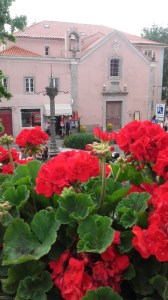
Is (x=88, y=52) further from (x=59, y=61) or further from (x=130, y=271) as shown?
(x=130, y=271)

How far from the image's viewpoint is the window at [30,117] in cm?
2003

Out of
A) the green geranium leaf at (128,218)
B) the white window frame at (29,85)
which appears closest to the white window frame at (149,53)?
the white window frame at (29,85)

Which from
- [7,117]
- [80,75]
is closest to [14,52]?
[7,117]

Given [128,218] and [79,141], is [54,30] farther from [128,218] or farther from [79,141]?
[128,218]

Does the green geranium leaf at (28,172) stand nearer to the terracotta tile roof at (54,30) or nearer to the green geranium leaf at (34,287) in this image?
the green geranium leaf at (34,287)

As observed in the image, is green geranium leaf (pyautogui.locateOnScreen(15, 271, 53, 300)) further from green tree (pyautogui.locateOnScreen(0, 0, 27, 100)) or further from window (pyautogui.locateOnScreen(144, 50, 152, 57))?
window (pyautogui.locateOnScreen(144, 50, 152, 57))

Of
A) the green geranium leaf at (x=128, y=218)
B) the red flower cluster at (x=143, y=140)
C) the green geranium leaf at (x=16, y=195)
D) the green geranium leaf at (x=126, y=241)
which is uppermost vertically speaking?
the red flower cluster at (x=143, y=140)

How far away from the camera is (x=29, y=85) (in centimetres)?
2008

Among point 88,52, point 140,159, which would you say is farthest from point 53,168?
point 88,52

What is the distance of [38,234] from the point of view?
4.17 ft

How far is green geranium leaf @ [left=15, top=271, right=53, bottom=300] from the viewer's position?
1.16 meters

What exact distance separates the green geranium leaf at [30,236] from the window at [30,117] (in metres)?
19.0

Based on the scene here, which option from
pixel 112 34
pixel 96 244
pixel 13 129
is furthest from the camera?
pixel 112 34

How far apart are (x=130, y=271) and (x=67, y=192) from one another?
359mm
